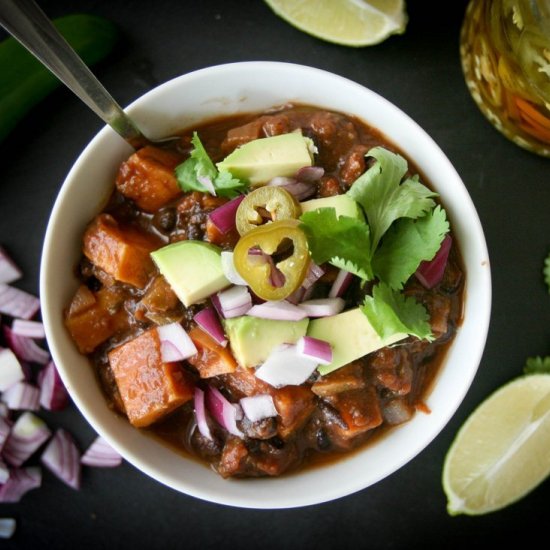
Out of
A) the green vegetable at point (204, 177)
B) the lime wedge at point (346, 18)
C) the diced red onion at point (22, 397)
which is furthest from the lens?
the diced red onion at point (22, 397)

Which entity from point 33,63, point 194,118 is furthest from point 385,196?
point 33,63

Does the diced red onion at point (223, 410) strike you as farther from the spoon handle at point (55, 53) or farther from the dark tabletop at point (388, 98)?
the spoon handle at point (55, 53)

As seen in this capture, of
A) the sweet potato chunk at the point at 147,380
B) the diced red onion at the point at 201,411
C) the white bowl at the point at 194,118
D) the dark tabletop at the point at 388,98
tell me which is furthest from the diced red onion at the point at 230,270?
the dark tabletop at the point at 388,98

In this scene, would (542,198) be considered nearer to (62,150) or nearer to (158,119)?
(158,119)

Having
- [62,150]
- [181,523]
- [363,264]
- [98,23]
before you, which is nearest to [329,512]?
[181,523]

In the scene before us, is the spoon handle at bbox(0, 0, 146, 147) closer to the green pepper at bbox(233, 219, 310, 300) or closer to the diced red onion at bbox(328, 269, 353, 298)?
the green pepper at bbox(233, 219, 310, 300)

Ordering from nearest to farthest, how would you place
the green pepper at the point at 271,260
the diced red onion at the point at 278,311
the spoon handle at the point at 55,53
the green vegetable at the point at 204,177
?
the spoon handle at the point at 55,53 < the green pepper at the point at 271,260 < the diced red onion at the point at 278,311 < the green vegetable at the point at 204,177

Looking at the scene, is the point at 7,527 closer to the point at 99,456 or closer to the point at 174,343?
the point at 99,456
